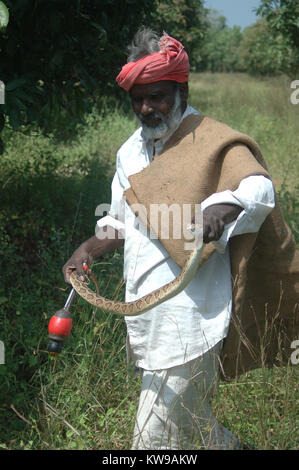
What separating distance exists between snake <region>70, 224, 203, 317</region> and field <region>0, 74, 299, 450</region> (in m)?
0.52

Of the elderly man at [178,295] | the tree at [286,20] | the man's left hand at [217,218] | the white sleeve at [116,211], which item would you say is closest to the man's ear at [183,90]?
the elderly man at [178,295]

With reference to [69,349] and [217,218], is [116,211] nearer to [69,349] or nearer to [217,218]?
[217,218]

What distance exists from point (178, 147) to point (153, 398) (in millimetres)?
1118

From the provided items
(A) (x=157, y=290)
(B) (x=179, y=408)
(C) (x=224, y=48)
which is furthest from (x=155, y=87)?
(C) (x=224, y=48)

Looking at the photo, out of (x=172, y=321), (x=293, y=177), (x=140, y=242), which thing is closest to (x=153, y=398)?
(x=172, y=321)

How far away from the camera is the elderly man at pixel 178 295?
234 centimetres

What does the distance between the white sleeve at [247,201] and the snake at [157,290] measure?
19cm

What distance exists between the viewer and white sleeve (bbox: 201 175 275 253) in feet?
6.99

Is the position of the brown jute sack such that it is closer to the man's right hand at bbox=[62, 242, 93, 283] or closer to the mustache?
the mustache

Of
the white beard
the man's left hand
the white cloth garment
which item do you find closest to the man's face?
the white beard

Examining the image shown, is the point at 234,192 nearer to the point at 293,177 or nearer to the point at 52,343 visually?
the point at 52,343

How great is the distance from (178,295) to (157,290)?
22 cm

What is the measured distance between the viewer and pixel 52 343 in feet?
7.78

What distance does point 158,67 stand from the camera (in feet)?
7.69
